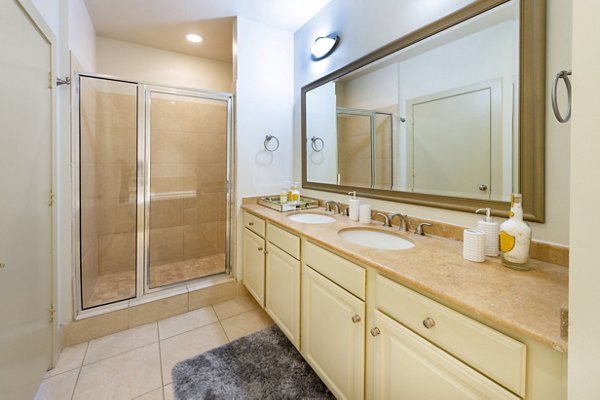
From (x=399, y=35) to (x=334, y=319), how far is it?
5.36 feet

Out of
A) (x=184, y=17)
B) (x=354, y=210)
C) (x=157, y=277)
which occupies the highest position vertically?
(x=184, y=17)

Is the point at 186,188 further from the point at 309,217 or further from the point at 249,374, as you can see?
the point at 249,374

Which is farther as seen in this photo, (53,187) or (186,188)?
(186,188)

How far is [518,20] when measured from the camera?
104cm

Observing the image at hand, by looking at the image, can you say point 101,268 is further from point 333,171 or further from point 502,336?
point 502,336

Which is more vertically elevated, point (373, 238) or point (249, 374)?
point (373, 238)

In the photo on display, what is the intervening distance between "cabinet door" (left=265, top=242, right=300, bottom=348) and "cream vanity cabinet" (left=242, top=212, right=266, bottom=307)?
0.32 feet

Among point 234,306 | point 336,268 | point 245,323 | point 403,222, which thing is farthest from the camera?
point 234,306

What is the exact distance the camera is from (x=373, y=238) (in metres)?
1.52

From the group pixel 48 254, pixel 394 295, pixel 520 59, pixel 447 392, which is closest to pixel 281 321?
pixel 394 295

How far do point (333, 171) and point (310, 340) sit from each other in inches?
50.0

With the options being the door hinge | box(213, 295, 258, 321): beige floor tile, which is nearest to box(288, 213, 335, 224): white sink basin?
box(213, 295, 258, 321): beige floor tile

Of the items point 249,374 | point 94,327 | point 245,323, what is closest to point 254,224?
point 245,323

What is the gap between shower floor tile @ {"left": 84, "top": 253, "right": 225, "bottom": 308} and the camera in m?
2.09
